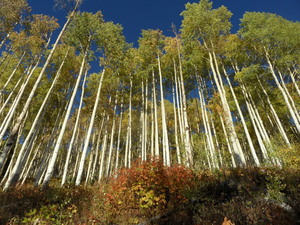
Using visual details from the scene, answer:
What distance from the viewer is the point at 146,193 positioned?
5020 millimetres

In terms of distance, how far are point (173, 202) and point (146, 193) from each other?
94 cm

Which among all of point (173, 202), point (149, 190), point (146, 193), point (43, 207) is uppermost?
point (149, 190)

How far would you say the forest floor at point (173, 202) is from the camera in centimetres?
398

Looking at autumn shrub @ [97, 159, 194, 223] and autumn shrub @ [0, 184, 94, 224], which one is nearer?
autumn shrub @ [0, 184, 94, 224]

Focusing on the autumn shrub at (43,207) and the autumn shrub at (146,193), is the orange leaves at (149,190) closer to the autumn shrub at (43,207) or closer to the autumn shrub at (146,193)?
the autumn shrub at (146,193)

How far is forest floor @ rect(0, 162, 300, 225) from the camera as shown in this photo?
398 centimetres

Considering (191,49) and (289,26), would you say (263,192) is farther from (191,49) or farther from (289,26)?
(289,26)

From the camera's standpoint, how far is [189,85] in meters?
17.7

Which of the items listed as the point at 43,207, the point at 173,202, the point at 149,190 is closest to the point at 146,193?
the point at 149,190

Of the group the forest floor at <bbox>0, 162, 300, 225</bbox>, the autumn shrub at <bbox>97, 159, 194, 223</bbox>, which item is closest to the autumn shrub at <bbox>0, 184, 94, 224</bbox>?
the forest floor at <bbox>0, 162, 300, 225</bbox>

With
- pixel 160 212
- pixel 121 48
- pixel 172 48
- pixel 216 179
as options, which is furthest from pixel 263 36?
pixel 160 212

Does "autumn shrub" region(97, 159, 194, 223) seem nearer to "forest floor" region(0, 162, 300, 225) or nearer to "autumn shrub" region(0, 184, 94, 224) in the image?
"forest floor" region(0, 162, 300, 225)

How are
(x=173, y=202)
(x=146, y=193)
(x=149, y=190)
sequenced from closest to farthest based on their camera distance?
(x=146, y=193), (x=173, y=202), (x=149, y=190)

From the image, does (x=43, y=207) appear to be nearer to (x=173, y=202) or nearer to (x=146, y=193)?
(x=146, y=193)
